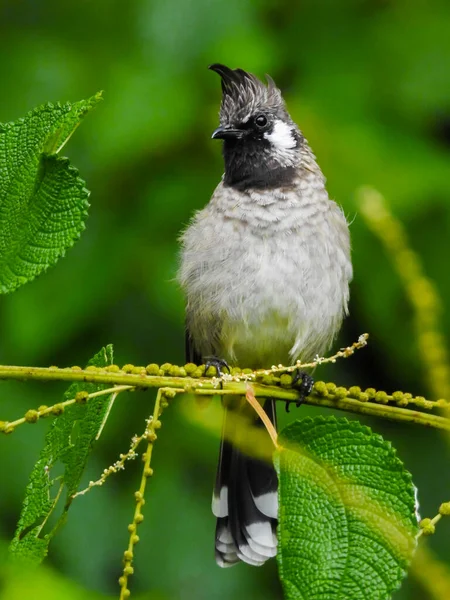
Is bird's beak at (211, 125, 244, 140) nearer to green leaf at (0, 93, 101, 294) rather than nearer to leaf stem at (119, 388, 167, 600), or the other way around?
green leaf at (0, 93, 101, 294)

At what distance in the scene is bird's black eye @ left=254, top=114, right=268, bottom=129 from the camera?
3.28 meters

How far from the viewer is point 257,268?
2910 mm

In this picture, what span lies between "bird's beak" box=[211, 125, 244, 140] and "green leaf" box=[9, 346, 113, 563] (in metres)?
1.89

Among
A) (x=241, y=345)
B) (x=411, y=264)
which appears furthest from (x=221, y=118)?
(x=411, y=264)

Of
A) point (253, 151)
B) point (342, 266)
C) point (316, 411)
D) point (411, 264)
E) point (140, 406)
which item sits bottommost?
point (411, 264)

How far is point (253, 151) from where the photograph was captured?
3.21m

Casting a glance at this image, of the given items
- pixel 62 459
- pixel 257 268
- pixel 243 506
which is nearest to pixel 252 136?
pixel 257 268

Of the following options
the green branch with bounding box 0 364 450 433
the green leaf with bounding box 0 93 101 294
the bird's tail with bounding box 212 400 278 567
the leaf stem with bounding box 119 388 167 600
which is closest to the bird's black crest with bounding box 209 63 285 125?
the bird's tail with bounding box 212 400 278 567

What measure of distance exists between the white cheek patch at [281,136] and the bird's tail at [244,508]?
0.91 metres

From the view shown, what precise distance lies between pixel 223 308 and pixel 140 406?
2.53 ft

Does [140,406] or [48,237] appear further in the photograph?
[140,406]

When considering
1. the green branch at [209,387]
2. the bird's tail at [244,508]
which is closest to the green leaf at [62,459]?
the green branch at [209,387]

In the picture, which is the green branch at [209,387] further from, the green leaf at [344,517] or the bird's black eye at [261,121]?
the bird's black eye at [261,121]

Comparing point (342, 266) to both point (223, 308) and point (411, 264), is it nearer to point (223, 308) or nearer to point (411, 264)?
point (223, 308)
